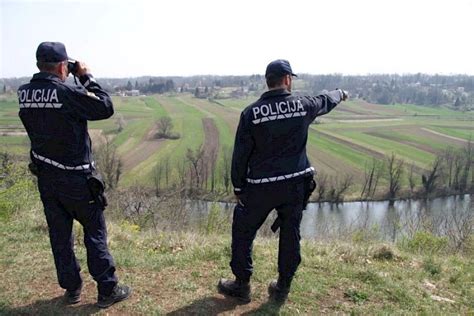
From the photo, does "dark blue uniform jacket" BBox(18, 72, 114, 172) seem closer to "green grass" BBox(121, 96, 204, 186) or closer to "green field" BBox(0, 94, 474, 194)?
"green field" BBox(0, 94, 474, 194)

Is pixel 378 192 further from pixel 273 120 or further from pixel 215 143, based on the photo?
pixel 273 120

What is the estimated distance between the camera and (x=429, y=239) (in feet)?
26.5

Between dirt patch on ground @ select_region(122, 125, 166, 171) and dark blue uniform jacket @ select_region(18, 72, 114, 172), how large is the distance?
1576 inches

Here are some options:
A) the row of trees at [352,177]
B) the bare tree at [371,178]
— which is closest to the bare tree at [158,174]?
the row of trees at [352,177]

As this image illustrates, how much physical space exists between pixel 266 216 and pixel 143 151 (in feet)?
153

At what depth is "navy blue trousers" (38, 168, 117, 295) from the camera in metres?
3.40

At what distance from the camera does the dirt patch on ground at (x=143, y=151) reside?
44412mm

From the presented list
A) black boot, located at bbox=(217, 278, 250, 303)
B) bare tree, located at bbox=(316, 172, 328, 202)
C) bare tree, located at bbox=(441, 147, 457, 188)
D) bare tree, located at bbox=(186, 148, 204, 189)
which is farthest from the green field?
black boot, located at bbox=(217, 278, 250, 303)

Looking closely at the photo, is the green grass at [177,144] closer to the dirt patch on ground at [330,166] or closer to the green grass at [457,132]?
the dirt patch on ground at [330,166]

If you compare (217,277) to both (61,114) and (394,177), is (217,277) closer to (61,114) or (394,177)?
(61,114)

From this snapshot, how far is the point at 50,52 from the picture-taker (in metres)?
3.23

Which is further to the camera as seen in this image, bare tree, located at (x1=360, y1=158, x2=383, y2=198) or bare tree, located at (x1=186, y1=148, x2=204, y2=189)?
bare tree, located at (x1=360, y1=158, x2=383, y2=198)

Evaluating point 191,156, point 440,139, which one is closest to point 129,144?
point 191,156

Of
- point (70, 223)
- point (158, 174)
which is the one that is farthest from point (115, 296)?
point (158, 174)
